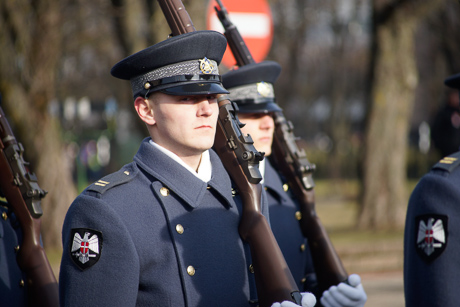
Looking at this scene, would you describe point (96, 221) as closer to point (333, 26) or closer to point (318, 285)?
point (318, 285)

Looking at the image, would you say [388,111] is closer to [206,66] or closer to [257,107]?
[257,107]

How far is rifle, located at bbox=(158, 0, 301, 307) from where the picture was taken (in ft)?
9.45

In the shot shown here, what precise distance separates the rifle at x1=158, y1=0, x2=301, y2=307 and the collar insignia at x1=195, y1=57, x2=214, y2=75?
0.87 ft

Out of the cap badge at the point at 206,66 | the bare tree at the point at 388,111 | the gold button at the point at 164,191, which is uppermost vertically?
the cap badge at the point at 206,66

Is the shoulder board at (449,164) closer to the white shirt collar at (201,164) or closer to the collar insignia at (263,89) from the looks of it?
the white shirt collar at (201,164)

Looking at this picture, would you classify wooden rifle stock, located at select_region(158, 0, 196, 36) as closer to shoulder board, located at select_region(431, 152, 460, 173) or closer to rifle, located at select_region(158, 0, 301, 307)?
rifle, located at select_region(158, 0, 301, 307)

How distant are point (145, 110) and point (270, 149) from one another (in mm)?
1483

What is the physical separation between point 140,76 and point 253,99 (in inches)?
61.6

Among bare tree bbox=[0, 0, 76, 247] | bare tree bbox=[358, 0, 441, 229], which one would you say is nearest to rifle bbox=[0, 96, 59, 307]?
bare tree bbox=[0, 0, 76, 247]

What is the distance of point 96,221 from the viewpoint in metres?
2.67

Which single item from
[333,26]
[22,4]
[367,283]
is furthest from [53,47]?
[333,26]

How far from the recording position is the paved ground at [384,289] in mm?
7688

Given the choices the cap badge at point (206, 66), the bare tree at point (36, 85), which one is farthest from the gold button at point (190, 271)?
the bare tree at point (36, 85)

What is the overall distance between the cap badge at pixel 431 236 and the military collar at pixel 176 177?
0.79m
